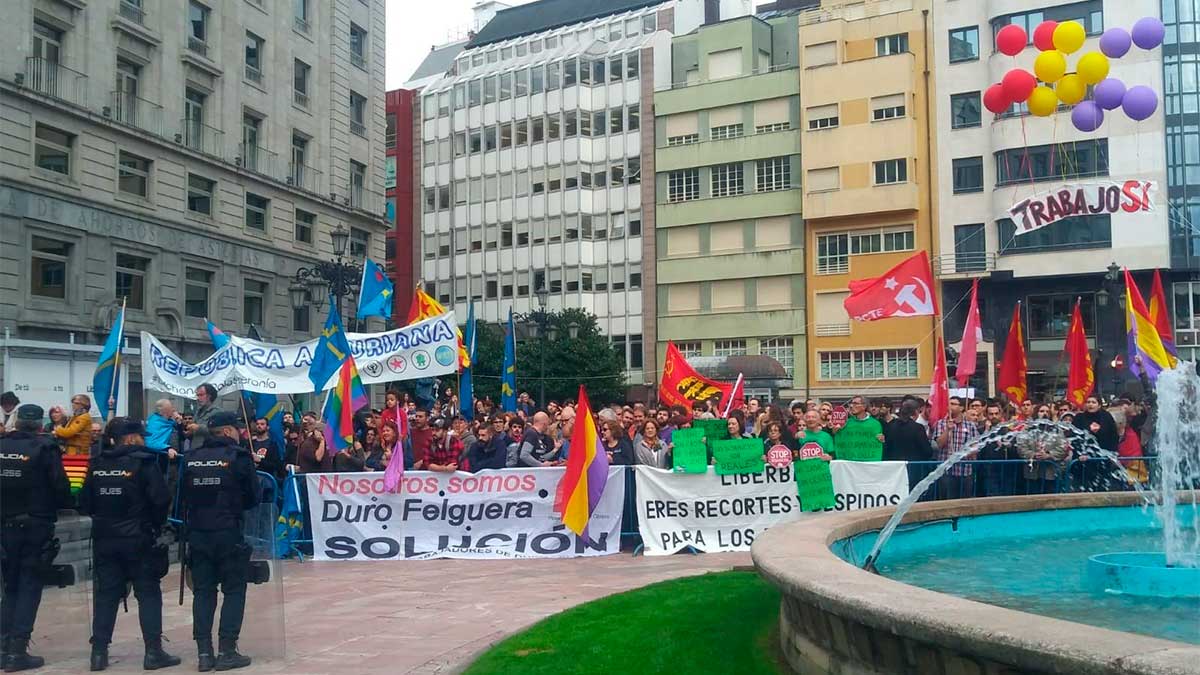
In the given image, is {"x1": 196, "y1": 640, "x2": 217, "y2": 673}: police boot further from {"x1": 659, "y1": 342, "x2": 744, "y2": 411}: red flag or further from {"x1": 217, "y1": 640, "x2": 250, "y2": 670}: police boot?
{"x1": 659, "y1": 342, "x2": 744, "y2": 411}: red flag

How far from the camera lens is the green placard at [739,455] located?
49.0 ft

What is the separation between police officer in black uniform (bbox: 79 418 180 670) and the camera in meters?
8.58

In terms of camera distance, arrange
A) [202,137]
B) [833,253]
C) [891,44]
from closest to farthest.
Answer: [202,137] < [891,44] < [833,253]

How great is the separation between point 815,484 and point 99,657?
8.87 m

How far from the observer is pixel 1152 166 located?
47625 millimetres

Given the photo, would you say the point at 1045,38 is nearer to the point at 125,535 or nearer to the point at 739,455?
the point at 739,455

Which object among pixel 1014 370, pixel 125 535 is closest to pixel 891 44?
pixel 1014 370

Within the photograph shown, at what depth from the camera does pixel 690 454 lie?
49.3 ft

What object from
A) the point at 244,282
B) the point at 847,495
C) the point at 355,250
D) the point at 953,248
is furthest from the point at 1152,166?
the point at 847,495

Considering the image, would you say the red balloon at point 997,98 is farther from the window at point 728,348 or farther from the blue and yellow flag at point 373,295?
the window at point 728,348

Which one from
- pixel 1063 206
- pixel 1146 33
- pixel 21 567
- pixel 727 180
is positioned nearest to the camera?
pixel 21 567

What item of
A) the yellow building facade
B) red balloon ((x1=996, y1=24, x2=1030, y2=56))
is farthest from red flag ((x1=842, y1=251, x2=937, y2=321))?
the yellow building facade

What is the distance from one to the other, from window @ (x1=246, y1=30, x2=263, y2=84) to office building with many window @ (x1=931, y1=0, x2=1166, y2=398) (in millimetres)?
28838

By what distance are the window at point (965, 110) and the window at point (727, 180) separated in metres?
10.8
